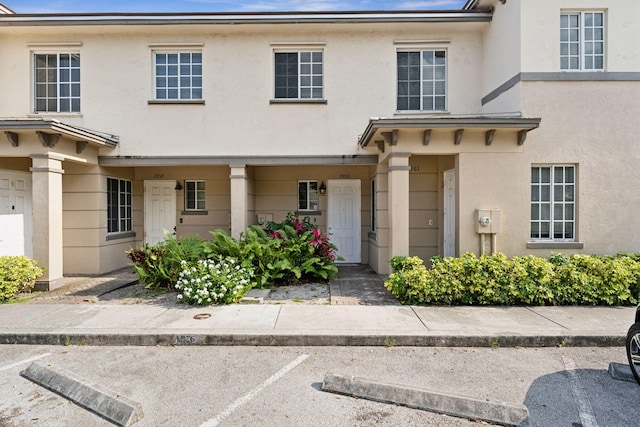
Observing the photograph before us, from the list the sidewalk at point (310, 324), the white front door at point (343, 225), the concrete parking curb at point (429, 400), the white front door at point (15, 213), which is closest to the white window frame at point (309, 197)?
the white front door at point (343, 225)

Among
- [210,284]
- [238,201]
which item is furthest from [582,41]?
[210,284]

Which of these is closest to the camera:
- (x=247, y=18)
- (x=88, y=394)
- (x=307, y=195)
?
(x=88, y=394)

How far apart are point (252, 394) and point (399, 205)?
16.6ft

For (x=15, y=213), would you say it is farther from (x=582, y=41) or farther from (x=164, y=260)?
(x=582, y=41)

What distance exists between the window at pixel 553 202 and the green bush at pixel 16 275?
1037 centimetres

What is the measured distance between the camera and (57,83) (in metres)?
9.50

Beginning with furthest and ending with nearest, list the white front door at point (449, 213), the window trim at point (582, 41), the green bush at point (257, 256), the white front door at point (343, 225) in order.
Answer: the white front door at point (343, 225) < the white front door at point (449, 213) < the window trim at point (582, 41) < the green bush at point (257, 256)

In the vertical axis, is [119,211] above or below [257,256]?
above

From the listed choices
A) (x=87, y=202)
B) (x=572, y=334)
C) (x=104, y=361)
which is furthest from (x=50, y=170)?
(x=572, y=334)

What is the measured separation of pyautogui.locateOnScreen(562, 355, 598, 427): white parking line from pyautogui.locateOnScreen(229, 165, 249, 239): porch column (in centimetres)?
708

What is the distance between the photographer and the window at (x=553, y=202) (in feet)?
25.9

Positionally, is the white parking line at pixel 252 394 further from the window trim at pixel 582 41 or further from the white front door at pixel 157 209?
the window trim at pixel 582 41

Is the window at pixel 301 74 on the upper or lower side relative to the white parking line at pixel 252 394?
upper

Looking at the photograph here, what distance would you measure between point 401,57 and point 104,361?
354 inches
